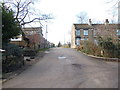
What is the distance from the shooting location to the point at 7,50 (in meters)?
11.4

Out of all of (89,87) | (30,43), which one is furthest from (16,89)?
(30,43)

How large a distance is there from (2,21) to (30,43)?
20.5m

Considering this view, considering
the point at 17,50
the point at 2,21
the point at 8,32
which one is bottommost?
the point at 17,50

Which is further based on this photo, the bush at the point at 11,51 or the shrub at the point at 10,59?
the bush at the point at 11,51

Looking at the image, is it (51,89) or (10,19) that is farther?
(10,19)

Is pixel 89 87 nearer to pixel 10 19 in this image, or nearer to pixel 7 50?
pixel 7 50

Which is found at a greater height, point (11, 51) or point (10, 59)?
point (11, 51)

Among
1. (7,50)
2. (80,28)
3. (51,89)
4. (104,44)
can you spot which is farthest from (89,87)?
(80,28)

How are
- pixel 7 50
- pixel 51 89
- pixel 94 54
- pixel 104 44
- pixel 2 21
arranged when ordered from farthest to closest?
pixel 94 54, pixel 104 44, pixel 2 21, pixel 7 50, pixel 51 89

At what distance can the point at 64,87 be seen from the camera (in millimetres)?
6582

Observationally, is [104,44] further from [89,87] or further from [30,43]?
[30,43]

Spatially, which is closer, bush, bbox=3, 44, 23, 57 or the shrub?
the shrub

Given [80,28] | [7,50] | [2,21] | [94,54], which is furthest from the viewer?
[80,28]

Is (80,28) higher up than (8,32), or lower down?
higher up
